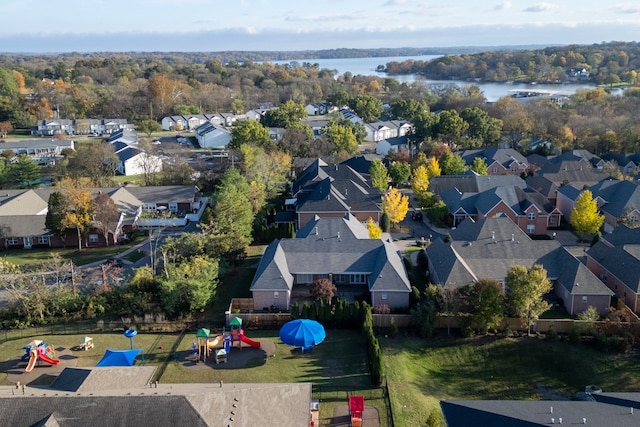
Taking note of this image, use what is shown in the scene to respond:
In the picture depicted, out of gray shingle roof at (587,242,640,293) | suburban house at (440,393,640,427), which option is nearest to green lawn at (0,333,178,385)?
suburban house at (440,393,640,427)

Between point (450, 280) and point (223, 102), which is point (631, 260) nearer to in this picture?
point (450, 280)

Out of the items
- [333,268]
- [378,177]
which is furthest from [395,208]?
[333,268]

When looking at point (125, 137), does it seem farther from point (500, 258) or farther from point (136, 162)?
point (500, 258)

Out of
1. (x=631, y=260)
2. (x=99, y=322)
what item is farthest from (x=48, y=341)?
(x=631, y=260)

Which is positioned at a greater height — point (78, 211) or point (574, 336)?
point (78, 211)

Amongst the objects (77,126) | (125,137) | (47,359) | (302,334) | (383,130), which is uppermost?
(77,126)

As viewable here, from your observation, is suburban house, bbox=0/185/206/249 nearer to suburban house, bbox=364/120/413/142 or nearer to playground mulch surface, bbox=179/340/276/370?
Result: playground mulch surface, bbox=179/340/276/370

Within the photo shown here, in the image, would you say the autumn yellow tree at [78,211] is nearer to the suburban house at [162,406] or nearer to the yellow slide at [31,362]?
the yellow slide at [31,362]
